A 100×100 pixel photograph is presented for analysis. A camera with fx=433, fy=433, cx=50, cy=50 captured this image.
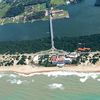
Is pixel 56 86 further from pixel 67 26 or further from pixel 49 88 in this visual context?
pixel 67 26

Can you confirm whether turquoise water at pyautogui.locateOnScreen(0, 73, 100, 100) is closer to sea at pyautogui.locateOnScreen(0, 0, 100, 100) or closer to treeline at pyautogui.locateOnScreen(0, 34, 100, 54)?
sea at pyautogui.locateOnScreen(0, 0, 100, 100)

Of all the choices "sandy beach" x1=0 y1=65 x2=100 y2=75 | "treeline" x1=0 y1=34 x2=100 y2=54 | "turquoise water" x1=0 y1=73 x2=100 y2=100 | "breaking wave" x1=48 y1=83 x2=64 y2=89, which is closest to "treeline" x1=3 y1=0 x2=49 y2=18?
"treeline" x1=0 y1=34 x2=100 y2=54

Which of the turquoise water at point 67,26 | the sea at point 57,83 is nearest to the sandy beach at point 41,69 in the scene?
the sea at point 57,83

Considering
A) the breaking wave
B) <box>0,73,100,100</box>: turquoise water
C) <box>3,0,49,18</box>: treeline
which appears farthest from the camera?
<box>3,0,49,18</box>: treeline

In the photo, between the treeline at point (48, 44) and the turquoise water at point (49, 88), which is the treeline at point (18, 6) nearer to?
the treeline at point (48, 44)

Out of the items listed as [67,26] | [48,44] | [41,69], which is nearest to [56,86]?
[41,69]

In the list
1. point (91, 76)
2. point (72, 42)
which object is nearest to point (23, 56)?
point (72, 42)

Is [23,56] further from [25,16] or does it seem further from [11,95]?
[25,16]

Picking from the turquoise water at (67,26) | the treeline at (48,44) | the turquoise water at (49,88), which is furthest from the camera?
the turquoise water at (67,26)
